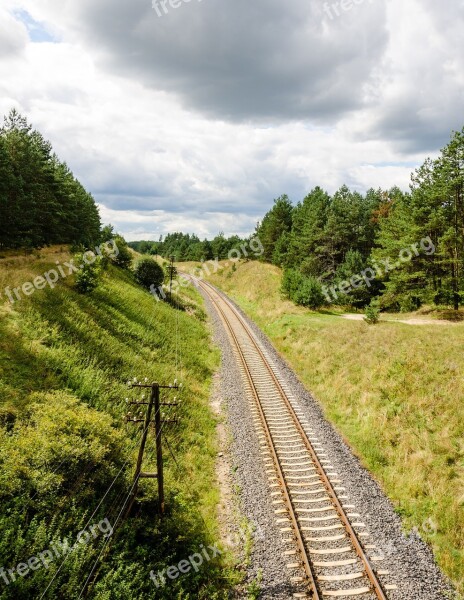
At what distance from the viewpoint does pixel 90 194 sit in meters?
56.6

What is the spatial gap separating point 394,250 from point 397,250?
0.91ft

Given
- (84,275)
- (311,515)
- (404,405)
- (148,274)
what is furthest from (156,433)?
(148,274)

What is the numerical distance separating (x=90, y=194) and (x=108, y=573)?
5738 cm

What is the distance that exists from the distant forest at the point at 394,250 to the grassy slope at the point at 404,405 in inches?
362

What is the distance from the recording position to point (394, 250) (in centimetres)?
3450

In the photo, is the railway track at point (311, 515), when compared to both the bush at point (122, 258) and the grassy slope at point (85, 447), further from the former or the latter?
the bush at point (122, 258)

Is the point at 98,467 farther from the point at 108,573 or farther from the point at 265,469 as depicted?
the point at 265,469

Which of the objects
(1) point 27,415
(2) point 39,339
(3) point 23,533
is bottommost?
(3) point 23,533

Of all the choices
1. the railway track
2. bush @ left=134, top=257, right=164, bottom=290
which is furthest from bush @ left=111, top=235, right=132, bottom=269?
the railway track

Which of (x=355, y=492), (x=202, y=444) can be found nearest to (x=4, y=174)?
(x=202, y=444)

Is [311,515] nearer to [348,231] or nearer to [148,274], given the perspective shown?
[148,274]

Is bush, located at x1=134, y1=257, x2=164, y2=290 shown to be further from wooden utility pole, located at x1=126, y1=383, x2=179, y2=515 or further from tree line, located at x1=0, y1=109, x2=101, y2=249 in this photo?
wooden utility pole, located at x1=126, y1=383, x2=179, y2=515

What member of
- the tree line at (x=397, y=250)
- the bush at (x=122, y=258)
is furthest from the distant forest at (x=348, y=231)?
the bush at (x=122, y=258)

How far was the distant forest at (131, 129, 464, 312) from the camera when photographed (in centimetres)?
2964
